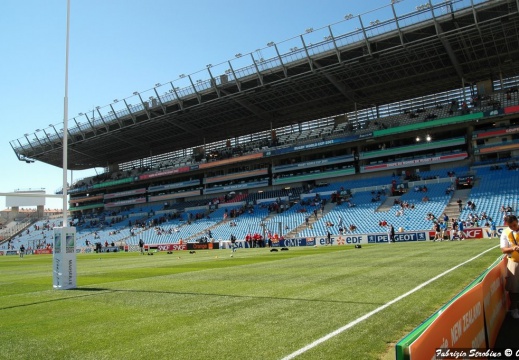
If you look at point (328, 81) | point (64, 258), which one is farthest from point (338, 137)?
point (64, 258)

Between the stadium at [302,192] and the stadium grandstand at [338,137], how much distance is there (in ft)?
0.90

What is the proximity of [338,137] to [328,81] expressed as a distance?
8.01 m

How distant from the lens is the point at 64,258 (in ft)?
42.7

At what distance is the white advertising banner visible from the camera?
13.0 m

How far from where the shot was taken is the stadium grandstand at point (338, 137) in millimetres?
40812

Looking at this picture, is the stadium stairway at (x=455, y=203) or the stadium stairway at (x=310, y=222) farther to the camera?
the stadium stairway at (x=310, y=222)

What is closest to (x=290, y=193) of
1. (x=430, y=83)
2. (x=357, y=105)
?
(x=357, y=105)

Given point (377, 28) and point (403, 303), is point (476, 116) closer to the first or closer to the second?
point (377, 28)

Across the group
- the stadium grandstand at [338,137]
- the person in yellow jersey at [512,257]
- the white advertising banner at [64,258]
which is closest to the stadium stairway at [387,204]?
the stadium grandstand at [338,137]

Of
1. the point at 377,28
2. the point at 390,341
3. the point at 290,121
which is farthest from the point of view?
the point at 290,121

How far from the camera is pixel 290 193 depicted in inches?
2338

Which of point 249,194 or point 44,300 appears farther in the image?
point 249,194

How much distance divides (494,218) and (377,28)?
21.4m

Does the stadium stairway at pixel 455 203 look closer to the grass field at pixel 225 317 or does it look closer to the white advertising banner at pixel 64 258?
the grass field at pixel 225 317
